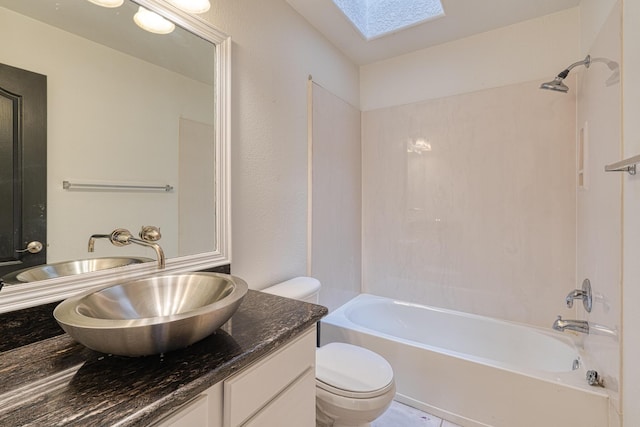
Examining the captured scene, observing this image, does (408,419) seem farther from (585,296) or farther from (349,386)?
(585,296)

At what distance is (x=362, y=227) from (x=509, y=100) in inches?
59.4

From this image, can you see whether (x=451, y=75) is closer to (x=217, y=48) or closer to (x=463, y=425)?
(x=217, y=48)

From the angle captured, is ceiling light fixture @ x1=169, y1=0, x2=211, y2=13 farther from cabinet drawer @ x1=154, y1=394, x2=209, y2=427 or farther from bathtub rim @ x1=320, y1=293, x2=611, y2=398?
bathtub rim @ x1=320, y1=293, x2=611, y2=398

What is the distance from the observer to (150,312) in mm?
930

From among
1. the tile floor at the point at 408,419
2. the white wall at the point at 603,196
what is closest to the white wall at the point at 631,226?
the white wall at the point at 603,196

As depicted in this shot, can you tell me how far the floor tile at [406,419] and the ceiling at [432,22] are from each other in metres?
2.57

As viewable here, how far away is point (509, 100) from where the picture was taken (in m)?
2.07

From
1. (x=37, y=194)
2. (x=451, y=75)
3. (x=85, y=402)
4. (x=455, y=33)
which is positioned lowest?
(x=85, y=402)

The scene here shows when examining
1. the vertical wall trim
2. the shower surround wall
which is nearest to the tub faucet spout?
the shower surround wall

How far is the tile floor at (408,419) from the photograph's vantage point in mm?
1672

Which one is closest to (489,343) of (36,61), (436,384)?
(436,384)

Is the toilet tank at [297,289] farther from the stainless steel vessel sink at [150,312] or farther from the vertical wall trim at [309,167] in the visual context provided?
the stainless steel vessel sink at [150,312]

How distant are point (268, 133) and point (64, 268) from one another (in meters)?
1.10

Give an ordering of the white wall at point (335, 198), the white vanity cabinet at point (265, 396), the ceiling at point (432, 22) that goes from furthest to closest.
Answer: the white wall at point (335, 198) < the ceiling at point (432, 22) < the white vanity cabinet at point (265, 396)
